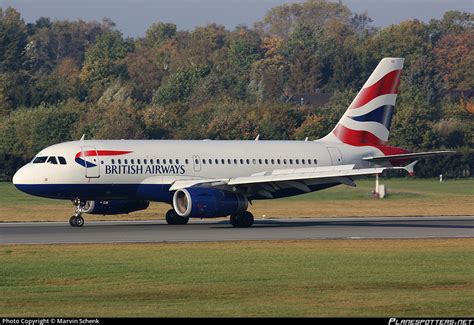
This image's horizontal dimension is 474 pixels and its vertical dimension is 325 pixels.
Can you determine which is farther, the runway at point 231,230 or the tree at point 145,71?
the tree at point 145,71

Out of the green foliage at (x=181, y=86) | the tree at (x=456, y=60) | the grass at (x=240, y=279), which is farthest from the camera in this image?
the tree at (x=456, y=60)

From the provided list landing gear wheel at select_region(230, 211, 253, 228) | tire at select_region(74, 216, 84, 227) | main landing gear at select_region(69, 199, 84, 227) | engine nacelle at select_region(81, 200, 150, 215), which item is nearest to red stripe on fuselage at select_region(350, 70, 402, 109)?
landing gear wheel at select_region(230, 211, 253, 228)

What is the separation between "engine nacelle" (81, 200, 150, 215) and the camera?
4862 centimetres

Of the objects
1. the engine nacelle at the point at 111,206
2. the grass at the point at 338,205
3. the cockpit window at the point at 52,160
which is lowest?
the grass at the point at 338,205

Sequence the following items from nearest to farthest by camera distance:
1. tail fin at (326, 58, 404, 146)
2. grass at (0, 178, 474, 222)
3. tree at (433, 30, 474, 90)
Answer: tail fin at (326, 58, 404, 146)
grass at (0, 178, 474, 222)
tree at (433, 30, 474, 90)

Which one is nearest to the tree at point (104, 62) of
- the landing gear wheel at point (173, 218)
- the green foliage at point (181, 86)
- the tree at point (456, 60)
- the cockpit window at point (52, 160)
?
the green foliage at point (181, 86)

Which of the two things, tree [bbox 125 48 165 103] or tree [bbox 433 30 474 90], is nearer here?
tree [bbox 125 48 165 103]

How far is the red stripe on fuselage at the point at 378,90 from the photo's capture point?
54.2 meters

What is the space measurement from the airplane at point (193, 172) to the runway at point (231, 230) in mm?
973

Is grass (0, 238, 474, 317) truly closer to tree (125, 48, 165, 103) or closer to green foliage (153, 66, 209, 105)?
green foliage (153, 66, 209, 105)

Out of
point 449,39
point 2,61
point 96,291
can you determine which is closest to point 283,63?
point 449,39

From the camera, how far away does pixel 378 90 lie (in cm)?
5425

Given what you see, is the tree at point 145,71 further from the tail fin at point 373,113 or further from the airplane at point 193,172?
the airplane at point 193,172

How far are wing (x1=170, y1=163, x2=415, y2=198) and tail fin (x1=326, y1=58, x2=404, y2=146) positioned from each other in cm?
509
